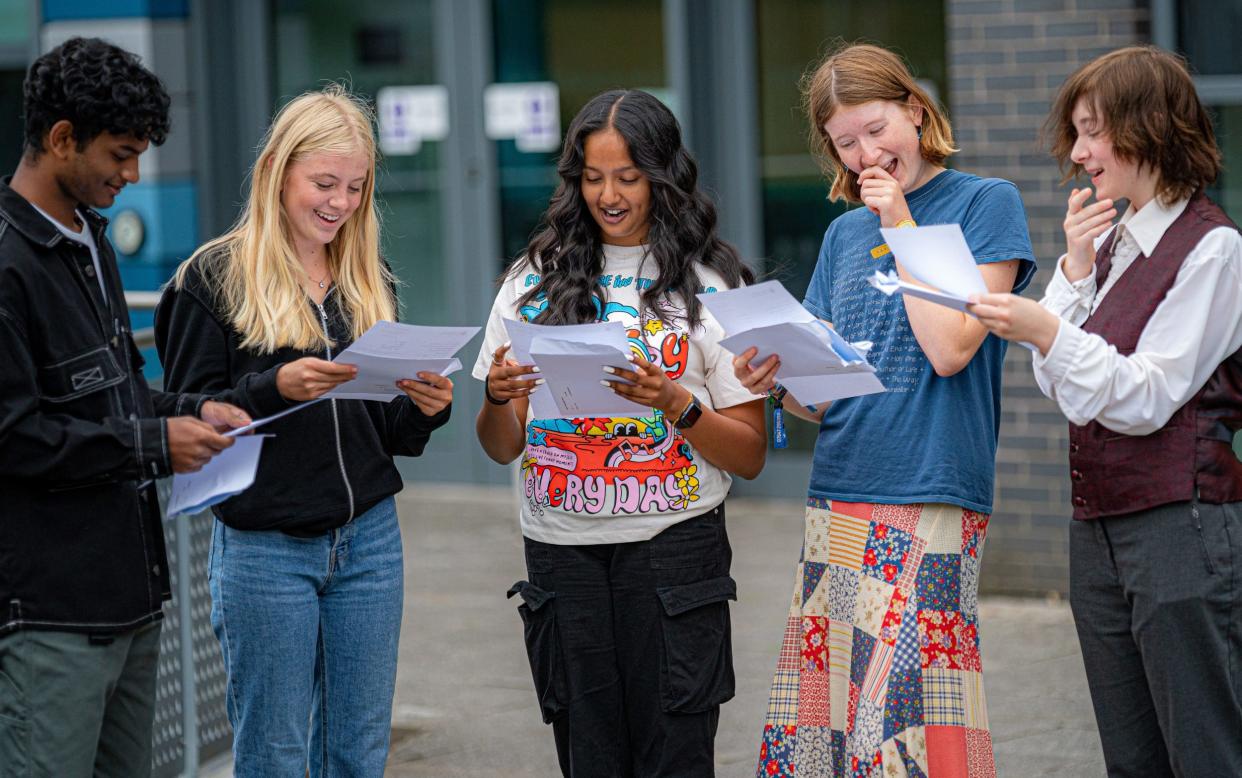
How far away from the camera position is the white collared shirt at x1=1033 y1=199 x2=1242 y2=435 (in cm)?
296

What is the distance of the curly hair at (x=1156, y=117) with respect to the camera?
3.05 metres

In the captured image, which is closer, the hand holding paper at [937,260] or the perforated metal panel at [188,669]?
the hand holding paper at [937,260]

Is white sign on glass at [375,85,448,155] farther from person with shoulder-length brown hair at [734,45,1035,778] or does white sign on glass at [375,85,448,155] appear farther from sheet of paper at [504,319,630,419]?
sheet of paper at [504,319,630,419]

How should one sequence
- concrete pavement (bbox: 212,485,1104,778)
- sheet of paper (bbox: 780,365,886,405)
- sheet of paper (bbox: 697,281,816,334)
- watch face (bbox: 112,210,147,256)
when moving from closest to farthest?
sheet of paper (bbox: 697,281,816,334), sheet of paper (bbox: 780,365,886,405), concrete pavement (bbox: 212,485,1104,778), watch face (bbox: 112,210,147,256)

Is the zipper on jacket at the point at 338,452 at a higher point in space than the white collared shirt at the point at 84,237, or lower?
lower

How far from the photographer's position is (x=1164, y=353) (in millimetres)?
2984

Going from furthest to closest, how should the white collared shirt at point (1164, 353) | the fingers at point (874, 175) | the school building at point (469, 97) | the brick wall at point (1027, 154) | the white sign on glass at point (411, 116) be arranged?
the white sign on glass at point (411, 116), the school building at point (469, 97), the brick wall at point (1027, 154), the fingers at point (874, 175), the white collared shirt at point (1164, 353)

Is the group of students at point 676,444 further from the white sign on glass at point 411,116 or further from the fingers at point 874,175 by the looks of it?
the white sign on glass at point 411,116

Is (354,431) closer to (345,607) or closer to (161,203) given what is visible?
(345,607)

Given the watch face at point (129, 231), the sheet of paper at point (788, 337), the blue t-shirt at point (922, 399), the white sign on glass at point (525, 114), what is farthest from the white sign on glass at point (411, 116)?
the sheet of paper at point (788, 337)

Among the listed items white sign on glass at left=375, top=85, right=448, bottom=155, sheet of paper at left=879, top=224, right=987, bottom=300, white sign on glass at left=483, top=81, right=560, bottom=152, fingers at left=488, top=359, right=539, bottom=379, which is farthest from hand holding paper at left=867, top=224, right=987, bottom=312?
white sign on glass at left=375, top=85, right=448, bottom=155

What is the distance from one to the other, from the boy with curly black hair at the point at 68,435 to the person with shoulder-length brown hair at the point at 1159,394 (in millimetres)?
1672

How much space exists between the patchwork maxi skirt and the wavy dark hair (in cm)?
63

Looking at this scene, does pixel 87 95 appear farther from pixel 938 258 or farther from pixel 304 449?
pixel 938 258
